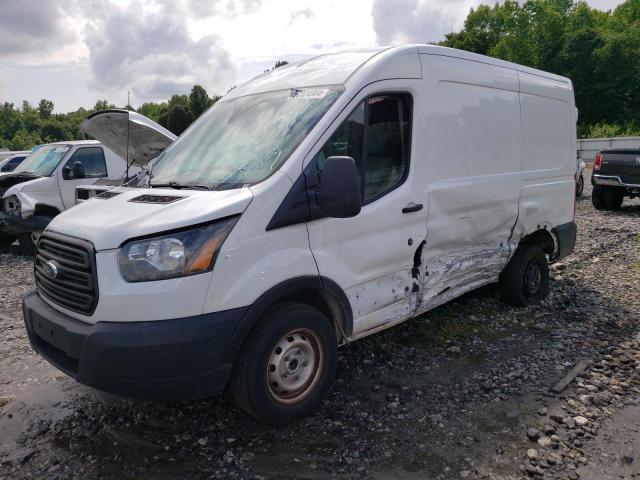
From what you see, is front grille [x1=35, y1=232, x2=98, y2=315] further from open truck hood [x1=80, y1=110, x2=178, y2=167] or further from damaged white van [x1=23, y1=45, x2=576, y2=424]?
open truck hood [x1=80, y1=110, x2=178, y2=167]

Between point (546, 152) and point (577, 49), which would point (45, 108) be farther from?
point (546, 152)

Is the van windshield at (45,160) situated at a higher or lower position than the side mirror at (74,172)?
higher

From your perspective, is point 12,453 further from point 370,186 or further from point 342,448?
point 370,186

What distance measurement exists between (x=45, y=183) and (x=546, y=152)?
750 cm

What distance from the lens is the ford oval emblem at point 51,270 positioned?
320cm

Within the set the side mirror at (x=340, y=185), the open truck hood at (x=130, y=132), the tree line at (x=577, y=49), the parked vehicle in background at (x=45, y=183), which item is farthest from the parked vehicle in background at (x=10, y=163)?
the tree line at (x=577, y=49)

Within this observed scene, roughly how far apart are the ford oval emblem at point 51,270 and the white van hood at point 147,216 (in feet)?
0.67

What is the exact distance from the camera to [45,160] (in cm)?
928

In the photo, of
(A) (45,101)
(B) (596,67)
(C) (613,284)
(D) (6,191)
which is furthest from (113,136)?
(A) (45,101)

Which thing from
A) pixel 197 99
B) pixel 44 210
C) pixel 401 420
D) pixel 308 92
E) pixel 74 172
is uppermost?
pixel 197 99

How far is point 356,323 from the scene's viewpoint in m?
3.71

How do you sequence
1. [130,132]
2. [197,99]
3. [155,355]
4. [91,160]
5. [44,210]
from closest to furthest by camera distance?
1. [155,355]
2. [130,132]
3. [44,210]
4. [91,160]
5. [197,99]

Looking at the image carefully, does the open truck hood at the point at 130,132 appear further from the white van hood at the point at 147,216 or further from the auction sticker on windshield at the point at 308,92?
the white van hood at the point at 147,216

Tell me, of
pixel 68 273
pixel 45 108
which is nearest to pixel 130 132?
pixel 68 273
